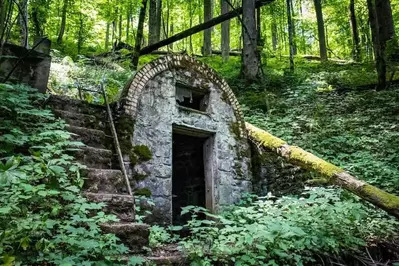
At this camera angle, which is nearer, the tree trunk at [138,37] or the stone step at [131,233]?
the stone step at [131,233]

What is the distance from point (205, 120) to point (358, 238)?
11.5 ft

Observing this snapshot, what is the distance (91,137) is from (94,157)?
543 millimetres

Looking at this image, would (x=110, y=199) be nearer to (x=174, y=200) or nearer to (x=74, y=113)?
(x=74, y=113)

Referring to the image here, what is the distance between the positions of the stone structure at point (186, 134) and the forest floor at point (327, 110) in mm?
1533

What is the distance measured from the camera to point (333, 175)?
504cm

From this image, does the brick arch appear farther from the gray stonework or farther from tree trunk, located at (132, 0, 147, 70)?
tree trunk, located at (132, 0, 147, 70)

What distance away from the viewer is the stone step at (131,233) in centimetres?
322

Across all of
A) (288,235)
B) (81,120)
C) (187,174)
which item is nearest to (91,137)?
(81,120)

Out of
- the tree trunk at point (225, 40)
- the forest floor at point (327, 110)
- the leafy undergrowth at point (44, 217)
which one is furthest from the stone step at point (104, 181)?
the tree trunk at point (225, 40)

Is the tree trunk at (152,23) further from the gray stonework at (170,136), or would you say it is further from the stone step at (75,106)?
the stone step at (75,106)

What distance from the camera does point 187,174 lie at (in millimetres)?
7715

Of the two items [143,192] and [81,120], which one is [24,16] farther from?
[143,192]

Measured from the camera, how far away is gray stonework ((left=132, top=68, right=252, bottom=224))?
5.38 m

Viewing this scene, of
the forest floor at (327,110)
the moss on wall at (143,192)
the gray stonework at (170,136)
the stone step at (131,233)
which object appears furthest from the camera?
the forest floor at (327,110)
